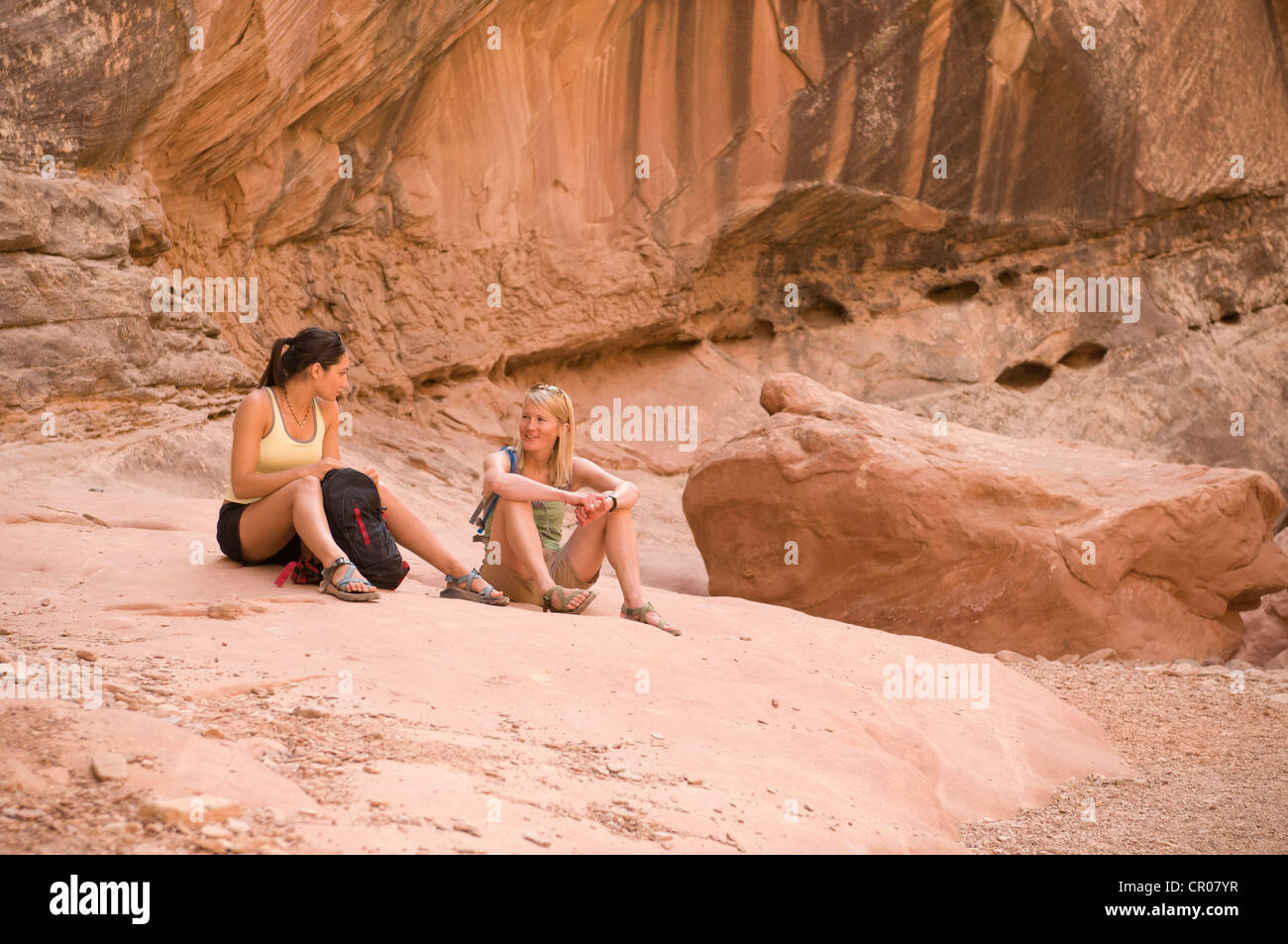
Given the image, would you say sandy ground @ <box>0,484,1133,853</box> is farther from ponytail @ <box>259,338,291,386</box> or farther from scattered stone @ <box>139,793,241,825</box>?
ponytail @ <box>259,338,291,386</box>

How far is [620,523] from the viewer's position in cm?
464

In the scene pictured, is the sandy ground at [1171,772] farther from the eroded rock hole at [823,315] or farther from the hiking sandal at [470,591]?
the eroded rock hole at [823,315]

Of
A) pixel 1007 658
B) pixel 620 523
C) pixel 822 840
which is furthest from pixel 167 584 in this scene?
pixel 1007 658

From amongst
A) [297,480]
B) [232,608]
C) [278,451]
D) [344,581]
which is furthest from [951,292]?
[232,608]

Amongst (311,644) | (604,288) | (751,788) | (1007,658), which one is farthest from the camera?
(604,288)

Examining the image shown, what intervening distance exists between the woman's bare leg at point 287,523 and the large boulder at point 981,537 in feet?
10.6

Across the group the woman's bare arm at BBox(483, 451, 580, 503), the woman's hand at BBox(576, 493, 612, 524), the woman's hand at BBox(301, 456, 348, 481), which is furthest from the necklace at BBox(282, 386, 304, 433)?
the woman's hand at BBox(576, 493, 612, 524)

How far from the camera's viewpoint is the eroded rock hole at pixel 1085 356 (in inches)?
521

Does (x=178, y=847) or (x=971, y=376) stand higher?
(x=971, y=376)

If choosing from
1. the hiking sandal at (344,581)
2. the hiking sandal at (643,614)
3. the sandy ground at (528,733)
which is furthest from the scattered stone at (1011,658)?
the hiking sandal at (344,581)

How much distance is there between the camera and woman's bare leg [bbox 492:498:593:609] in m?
4.53

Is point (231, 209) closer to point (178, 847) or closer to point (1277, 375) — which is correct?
point (178, 847)

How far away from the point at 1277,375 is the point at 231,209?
10.6 metres

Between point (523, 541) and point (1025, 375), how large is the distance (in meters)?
10.1
